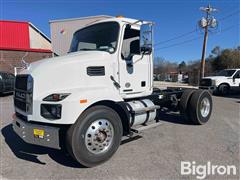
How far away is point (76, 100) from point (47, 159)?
154cm

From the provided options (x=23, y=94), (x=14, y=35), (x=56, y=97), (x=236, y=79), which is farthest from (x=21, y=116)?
(x=14, y=35)

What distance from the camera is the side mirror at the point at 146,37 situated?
188 inches

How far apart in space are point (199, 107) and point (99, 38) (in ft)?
12.1

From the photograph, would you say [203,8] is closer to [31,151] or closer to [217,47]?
[31,151]

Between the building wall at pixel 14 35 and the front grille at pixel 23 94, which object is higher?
the building wall at pixel 14 35

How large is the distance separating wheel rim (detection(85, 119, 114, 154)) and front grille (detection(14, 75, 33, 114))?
3.76ft

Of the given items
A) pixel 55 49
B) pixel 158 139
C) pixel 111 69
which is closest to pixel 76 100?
pixel 111 69

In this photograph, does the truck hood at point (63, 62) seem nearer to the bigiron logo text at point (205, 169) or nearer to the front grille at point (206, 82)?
the bigiron logo text at point (205, 169)

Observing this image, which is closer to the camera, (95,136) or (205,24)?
(95,136)

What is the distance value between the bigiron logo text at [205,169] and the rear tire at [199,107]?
2.65 metres

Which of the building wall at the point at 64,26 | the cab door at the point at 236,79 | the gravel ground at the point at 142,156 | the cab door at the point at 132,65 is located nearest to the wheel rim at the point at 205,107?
the gravel ground at the point at 142,156

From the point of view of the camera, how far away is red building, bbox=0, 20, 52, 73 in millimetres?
22062

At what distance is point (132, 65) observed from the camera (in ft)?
16.9

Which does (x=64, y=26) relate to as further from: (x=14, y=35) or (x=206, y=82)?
(x=206, y=82)
